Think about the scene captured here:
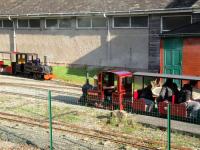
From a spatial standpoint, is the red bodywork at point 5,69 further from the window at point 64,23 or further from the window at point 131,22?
the window at point 131,22

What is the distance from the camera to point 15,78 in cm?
3050

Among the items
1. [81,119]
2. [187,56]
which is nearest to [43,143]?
[81,119]

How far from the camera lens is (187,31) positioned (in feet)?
82.3

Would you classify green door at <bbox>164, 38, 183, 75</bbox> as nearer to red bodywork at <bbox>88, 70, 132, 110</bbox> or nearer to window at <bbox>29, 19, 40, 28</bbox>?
red bodywork at <bbox>88, 70, 132, 110</bbox>

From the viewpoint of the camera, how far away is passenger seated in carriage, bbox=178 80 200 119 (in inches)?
632

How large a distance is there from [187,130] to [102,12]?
17833 millimetres

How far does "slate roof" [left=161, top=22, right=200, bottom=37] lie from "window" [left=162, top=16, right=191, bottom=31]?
1.64 meters

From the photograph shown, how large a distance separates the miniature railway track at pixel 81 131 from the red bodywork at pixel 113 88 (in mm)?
3192

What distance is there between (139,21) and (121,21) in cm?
170

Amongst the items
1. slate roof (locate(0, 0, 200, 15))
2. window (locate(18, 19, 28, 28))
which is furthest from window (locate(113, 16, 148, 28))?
window (locate(18, 19, 28, 28))

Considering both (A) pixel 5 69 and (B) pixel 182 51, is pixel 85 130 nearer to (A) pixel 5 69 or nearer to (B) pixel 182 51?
(B) pixel 182 51

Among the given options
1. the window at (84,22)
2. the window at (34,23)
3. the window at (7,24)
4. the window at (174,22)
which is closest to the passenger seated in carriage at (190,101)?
the window at (174,22)

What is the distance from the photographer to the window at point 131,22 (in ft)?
98.2

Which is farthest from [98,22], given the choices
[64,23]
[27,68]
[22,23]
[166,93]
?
[166,93]
